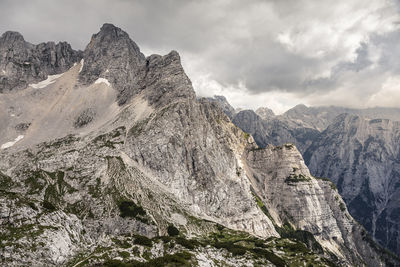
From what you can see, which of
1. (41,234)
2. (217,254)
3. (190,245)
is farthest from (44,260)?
(217,254)

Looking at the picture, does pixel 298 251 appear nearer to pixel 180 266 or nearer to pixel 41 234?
pixel 180 266

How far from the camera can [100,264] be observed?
103000mm

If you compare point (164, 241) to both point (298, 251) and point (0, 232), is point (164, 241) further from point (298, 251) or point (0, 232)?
point (298, 251)

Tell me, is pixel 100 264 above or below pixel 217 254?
above

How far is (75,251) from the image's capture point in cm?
12312

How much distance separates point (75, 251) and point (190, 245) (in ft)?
172

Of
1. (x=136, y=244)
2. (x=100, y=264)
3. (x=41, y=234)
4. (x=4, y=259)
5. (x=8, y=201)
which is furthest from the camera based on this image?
(x=136, y=244)

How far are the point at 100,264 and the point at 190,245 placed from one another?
50.0 metres

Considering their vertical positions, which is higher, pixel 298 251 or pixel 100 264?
pixel 100 264

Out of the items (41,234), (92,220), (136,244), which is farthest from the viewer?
(92,220)

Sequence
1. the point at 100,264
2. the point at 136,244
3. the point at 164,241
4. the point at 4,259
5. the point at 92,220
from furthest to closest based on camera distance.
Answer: the point at 92,220 → the point at 164,241 → the point at 136,244 → the point at 100,264 → the point at 4,259

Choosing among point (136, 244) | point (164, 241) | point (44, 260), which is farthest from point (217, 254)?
point (44, 260)

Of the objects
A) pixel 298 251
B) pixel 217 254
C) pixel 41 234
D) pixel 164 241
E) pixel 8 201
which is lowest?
pixel 298 251

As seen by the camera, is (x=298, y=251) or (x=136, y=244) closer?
(x=136, y=244)
